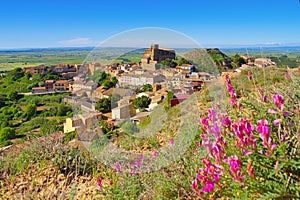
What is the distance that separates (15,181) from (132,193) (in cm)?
130

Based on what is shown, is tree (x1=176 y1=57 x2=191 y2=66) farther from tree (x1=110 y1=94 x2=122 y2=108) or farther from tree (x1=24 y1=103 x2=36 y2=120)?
tree (x1=24 y1=103 x2=36 y2=120)

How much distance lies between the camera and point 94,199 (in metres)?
2.05

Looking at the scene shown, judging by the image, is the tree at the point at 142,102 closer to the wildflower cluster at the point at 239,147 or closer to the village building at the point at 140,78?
the village building at the point at 140,78

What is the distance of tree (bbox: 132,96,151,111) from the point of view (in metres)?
3.95

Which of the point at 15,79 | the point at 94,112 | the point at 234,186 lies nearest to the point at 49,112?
the point at 15,79

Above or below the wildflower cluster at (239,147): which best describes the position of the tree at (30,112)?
below

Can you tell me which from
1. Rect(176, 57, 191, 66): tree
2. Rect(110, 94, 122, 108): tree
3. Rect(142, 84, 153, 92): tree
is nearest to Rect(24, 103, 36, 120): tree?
Rect(142, 84, 153, 92): tree

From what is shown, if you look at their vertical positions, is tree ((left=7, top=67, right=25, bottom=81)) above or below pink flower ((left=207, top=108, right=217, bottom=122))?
below

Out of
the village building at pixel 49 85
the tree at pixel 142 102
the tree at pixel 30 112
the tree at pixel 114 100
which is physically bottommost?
the tree at pixel 30 112

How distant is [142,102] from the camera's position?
13.4ft

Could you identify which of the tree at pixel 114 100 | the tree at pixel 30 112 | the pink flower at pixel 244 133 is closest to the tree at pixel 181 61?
the tree at pixel 114 100

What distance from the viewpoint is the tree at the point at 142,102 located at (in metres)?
3.95

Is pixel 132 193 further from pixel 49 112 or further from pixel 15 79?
pixel 15 79

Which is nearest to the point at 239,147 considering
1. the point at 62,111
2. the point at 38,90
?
the point at 62,111
